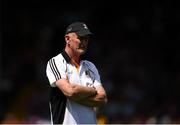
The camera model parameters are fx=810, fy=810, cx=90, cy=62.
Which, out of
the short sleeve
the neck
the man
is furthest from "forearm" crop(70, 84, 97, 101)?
the neck

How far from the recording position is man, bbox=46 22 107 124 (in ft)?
22.2

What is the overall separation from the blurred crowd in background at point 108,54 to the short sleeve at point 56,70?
5.48m

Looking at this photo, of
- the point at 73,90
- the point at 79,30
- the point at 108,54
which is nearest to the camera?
the point at 73,90

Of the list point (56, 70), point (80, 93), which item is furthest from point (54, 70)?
point (80, 93)

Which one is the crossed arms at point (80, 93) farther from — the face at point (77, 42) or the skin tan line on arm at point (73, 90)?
the face at point (77, 42)

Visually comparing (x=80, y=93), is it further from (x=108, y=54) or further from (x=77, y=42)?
(x=108, y=54)


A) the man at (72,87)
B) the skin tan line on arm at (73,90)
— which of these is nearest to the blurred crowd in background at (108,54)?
the man at (72,87)

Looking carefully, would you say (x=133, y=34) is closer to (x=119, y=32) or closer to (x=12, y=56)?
(x=119, y=32)

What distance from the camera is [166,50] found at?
14625 mm

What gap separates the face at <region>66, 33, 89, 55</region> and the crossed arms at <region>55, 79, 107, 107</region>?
283 millimetres

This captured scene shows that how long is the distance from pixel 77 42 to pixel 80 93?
429 millimetres

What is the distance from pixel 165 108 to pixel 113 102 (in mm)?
990

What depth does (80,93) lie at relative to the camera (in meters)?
6.76

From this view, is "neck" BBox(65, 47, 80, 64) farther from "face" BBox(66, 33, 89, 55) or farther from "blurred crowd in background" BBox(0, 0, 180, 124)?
"blurred crowd in background" BBox(0, 0, 180, 124)
